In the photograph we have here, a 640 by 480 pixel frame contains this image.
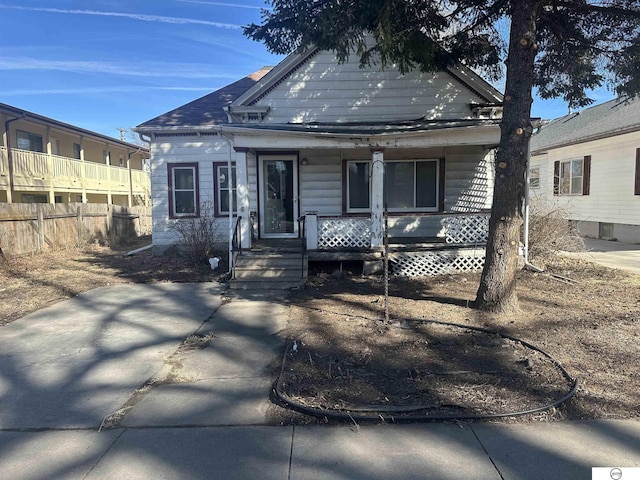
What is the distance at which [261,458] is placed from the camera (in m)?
3.04

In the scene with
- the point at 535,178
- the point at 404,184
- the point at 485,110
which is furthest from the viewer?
the point at 535,178

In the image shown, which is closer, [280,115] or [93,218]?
[280,115]

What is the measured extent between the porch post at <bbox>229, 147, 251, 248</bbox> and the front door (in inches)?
78.8

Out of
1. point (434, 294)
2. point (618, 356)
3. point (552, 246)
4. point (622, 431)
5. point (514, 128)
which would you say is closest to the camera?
point (622, 431)

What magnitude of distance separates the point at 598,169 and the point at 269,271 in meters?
14.9

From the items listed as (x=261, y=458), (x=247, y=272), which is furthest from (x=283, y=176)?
(x=261, y=458)

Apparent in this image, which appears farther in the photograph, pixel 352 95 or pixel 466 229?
pixel 352 95

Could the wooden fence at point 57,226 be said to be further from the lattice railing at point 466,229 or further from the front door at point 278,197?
the lattice railing at point 466,229

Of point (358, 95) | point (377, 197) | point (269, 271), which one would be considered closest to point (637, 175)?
point (358, 95)

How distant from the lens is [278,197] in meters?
11.9

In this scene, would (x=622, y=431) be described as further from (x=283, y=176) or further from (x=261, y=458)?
(x=283, y=176)

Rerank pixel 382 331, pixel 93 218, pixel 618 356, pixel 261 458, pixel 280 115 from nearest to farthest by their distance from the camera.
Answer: pixel 261 458, pixel 618 356, pixel 382 331, pixel 280 115, pixel 93 218

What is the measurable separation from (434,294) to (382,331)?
264cm

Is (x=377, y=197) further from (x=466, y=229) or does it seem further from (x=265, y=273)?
(x=265, y=273)
